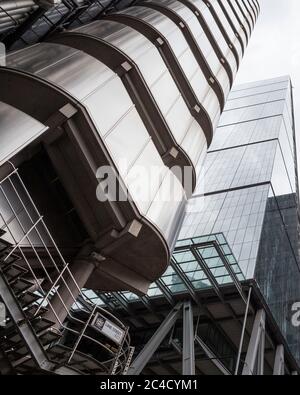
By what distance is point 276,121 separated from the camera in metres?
77.4

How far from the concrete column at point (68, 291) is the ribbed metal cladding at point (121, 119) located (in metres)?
0.70

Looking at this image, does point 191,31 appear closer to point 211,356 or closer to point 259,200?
point 211,356

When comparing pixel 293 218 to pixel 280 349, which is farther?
pixel 293 218

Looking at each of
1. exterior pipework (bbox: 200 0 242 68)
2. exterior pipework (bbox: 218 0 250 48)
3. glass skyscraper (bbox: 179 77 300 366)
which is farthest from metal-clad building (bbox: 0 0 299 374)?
glass skyscraper (bbox: 179 77 300 366)

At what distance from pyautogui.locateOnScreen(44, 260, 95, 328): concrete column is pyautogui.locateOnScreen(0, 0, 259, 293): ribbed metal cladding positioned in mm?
702

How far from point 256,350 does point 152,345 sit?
21.7ft

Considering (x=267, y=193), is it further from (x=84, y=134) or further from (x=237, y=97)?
(x=237, y=97)

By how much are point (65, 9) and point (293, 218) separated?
49.4 meters

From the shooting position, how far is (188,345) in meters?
25.3

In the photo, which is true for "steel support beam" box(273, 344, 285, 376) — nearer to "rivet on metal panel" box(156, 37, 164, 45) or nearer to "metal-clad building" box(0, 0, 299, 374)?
"metal-clad building" box(0, 0, 299, 374)

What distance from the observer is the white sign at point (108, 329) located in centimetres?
1072

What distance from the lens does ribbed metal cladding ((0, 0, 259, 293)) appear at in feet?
38.7

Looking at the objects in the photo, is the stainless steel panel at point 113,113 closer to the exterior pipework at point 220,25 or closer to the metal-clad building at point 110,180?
the metal-clad building at point 110,180

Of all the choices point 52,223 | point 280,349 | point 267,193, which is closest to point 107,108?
point 52,223
